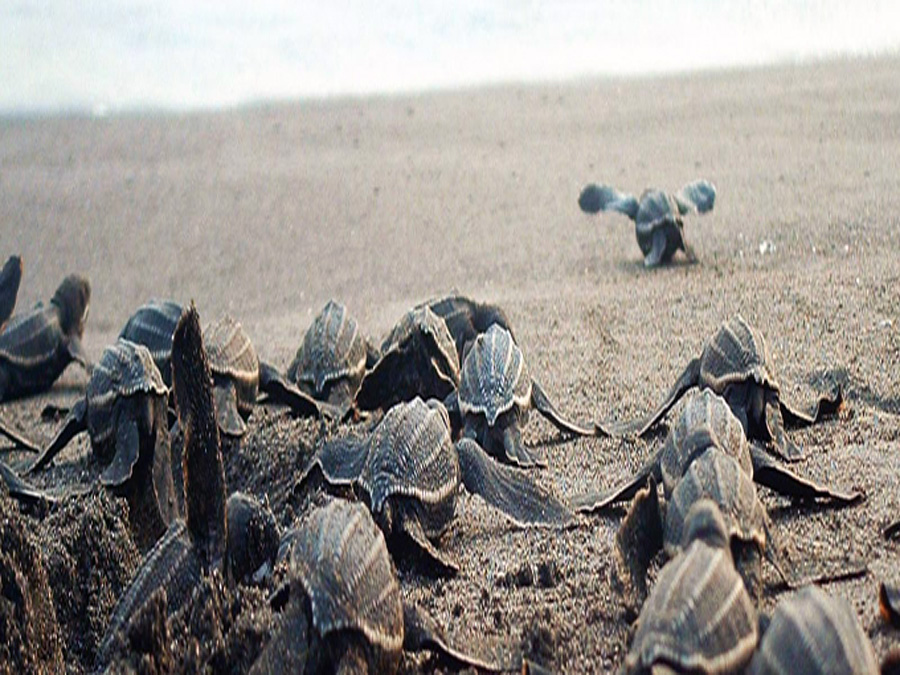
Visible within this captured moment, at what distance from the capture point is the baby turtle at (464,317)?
15.8ft

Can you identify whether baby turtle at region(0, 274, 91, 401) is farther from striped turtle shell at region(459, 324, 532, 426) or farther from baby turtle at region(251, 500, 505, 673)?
baby turtle at region(251, 500, 505, 673)

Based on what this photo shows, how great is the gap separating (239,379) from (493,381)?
38.4 inches

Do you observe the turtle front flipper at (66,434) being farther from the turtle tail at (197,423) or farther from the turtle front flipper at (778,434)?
the turtle front flipper at (778,434)

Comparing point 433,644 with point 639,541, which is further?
point 639,541

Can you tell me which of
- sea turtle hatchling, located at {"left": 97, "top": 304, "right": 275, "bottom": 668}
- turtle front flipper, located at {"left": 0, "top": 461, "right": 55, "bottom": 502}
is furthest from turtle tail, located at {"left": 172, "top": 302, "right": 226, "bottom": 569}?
turtle front flipper, located at {"left": 0, "top": 461, "right": 55, "bottom": 502}

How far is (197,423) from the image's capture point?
2477 mm

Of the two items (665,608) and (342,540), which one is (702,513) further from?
(342,540)

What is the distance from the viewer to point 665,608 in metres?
1.96

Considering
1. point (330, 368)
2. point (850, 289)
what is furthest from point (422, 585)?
point (850, 289)

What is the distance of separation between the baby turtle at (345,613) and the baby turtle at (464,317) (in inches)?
95.0

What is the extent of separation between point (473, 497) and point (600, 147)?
17.6 ft

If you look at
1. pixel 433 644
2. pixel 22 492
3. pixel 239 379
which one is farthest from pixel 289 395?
pixel 433 644

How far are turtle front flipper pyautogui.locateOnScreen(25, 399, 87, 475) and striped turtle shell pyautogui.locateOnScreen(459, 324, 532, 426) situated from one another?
130cm

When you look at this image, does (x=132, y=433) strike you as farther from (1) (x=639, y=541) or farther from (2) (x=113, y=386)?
(1) (x=639, y=541)
